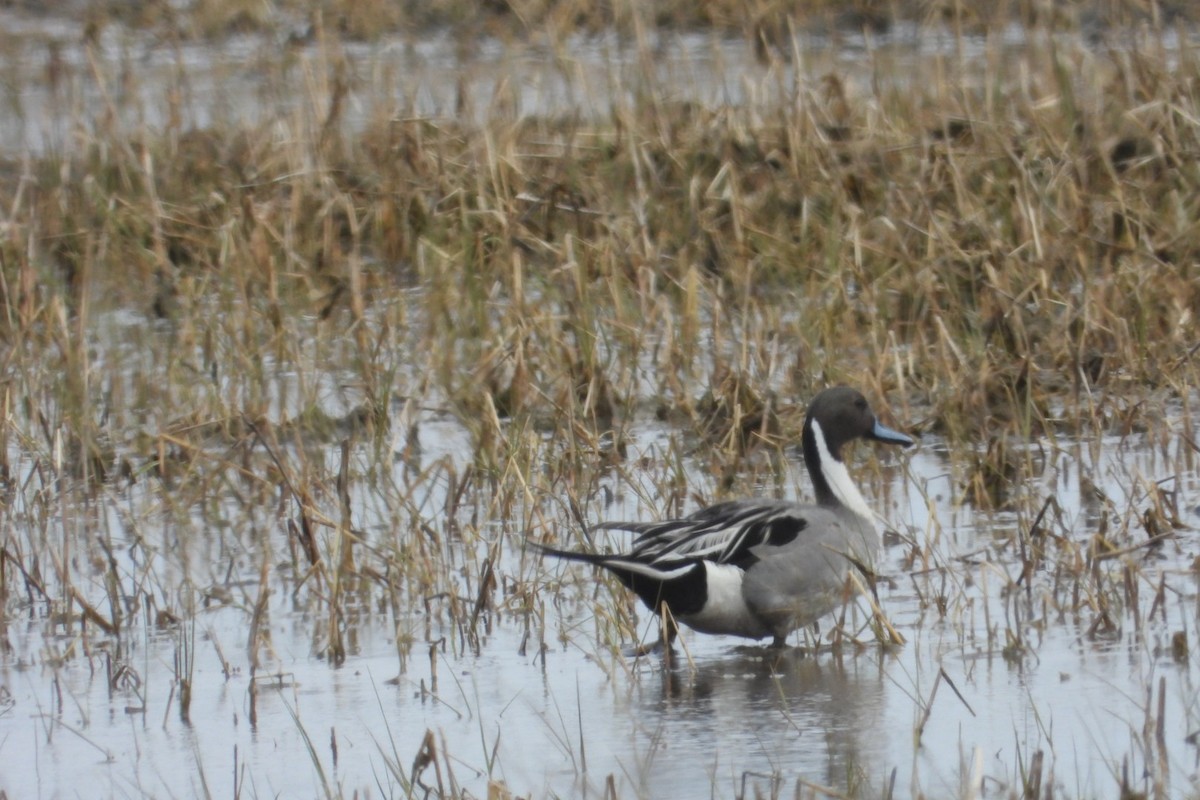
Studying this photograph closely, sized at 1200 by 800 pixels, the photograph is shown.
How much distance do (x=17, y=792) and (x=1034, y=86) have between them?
618cm

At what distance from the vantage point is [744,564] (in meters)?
4.80

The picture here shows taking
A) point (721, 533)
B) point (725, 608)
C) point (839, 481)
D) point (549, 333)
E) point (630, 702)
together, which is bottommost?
point (630, 702)

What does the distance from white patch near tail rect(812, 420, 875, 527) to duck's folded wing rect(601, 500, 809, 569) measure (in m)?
0.35

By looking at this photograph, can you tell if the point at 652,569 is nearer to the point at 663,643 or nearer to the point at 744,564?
the point at 663,643

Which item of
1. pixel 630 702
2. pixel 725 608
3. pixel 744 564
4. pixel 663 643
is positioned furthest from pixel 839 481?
pixel 630 702

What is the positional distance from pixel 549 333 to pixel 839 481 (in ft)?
5.24

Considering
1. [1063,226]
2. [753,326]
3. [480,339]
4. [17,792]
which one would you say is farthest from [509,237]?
[17,792]

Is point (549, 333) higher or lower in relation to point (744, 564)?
higher

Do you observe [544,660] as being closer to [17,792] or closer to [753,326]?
[17,792]

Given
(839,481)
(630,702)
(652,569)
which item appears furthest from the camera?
(839,481)

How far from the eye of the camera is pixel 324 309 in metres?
7.52

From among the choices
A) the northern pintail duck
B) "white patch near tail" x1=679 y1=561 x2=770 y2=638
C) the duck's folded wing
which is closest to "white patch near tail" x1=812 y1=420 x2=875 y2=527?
the northern pintail duck

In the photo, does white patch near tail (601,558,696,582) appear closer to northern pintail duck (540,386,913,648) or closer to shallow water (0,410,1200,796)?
northern pintail duck (540,386,913,648)

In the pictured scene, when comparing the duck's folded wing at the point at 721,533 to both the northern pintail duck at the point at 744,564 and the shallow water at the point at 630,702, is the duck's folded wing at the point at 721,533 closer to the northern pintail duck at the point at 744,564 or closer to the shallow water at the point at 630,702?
the northern pintail duck at the point at 744,564
